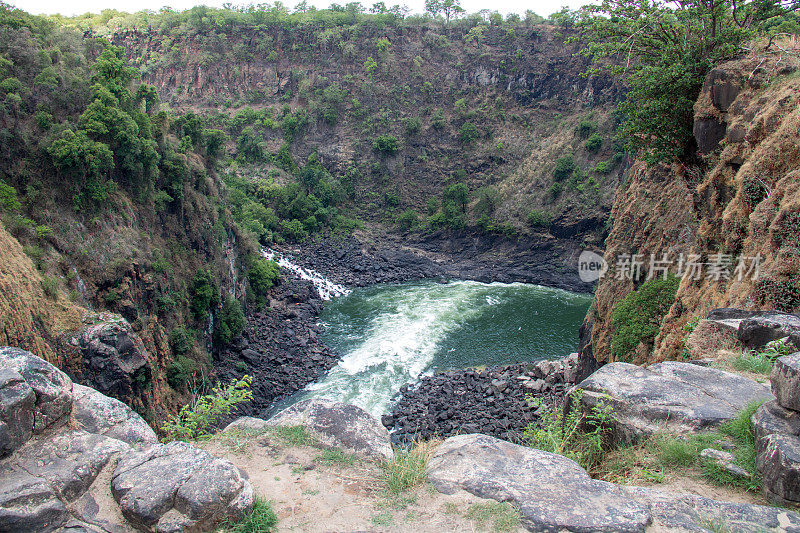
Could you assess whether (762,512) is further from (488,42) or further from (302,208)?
(488,42)

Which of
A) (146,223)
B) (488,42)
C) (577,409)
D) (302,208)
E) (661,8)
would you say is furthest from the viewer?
(488,42)

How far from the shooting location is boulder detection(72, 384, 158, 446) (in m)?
5.23

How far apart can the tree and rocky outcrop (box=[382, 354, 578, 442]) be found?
8.88m

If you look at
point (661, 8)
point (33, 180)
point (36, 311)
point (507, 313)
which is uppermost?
point (661, 8)

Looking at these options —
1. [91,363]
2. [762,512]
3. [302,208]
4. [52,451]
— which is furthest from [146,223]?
[302,208]

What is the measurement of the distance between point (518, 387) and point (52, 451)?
16495 millimetres

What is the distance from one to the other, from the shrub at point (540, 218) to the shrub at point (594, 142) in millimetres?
6453

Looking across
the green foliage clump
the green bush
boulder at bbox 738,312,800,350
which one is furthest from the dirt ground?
the green foliage clump

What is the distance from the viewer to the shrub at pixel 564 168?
38.7 m

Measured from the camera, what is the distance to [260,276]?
27.6m

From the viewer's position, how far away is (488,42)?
164 feet

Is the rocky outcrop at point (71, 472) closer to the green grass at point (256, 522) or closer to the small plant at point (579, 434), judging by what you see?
the green grass at point (256, 522)

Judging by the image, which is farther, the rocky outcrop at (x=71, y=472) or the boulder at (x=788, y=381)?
the boulder at (x=788, y=381)

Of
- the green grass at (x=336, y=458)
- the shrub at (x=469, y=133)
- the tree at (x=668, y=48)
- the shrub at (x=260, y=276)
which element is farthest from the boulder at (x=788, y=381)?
the shrub at (x=469, y=133)
